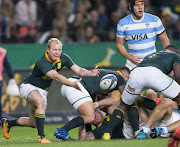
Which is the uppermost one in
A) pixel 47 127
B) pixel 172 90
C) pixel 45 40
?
pixel 172 90

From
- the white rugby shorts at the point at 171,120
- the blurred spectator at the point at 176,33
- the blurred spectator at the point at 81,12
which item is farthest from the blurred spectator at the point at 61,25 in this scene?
the white rugby shorts at the point at 171,120

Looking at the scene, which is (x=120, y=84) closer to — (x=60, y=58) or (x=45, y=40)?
(x=60, y=58)

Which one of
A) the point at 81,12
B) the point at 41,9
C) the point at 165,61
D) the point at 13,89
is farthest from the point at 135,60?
the point at 41,9

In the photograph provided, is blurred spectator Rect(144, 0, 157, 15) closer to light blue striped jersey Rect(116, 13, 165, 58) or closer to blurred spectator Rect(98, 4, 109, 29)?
blurred spectator Rect(98, 4, 109, 29)

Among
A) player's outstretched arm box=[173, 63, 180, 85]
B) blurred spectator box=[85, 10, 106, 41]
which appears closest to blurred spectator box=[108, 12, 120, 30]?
blurred spectator box=[85, 10, 106, 41]

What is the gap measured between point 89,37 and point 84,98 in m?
6.48

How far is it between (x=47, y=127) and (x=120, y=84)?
3.16 meters

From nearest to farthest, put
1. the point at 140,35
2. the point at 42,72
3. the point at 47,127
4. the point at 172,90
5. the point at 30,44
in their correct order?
the point at 172,90 < the point at 42,72 < the point at 140,35 < the point at 47,127 < the point at 30,44

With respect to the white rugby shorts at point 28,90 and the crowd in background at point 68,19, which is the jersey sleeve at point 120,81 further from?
the crowd in background at point 68,19

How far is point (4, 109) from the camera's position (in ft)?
38.3

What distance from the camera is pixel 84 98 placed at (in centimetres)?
809

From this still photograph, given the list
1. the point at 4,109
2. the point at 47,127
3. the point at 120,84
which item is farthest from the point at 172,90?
the point at 4,109

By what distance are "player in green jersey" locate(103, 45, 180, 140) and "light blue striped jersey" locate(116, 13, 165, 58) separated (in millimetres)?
1476

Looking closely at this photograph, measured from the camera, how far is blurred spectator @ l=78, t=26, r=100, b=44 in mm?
14422
